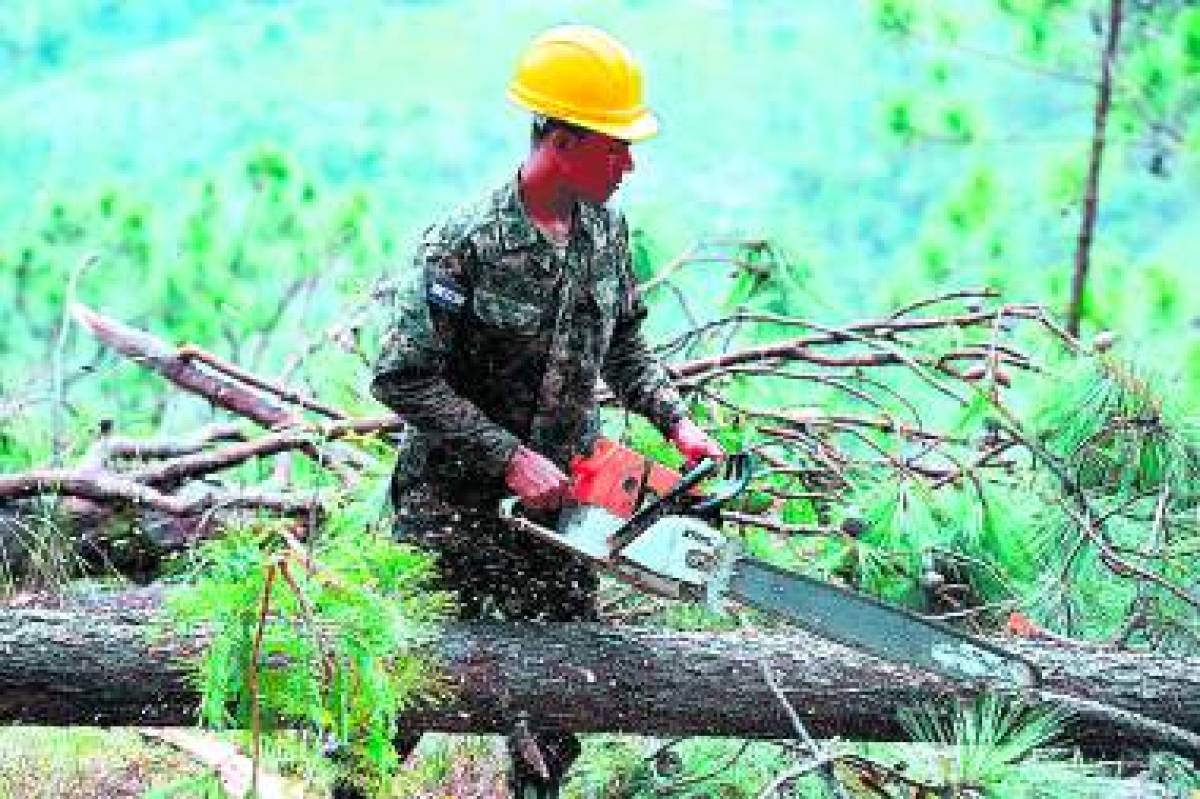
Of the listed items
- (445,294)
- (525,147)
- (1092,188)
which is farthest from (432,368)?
(525,147)

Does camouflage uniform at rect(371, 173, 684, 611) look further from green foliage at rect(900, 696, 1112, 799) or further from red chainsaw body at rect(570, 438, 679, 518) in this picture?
green foliage at rect(900, 696, 1112, 799)

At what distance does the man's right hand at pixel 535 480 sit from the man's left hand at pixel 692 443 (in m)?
0.28

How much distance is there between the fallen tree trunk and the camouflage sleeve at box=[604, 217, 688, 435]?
1.35ft

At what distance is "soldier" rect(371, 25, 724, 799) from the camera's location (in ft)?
9.90

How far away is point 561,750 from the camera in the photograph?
10.7 feet

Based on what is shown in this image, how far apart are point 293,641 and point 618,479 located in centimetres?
66

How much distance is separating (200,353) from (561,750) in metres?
1.87

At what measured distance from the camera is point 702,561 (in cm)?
293

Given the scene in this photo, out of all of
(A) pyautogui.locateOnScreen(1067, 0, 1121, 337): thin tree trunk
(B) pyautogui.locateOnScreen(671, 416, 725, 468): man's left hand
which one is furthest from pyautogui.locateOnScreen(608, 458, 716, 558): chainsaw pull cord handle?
(A) pyautogui.locateOnScreen(1067, 0, 1121, 337): thin tree trunk

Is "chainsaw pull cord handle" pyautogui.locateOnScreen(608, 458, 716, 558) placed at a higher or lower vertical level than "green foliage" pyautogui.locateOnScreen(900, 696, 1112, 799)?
higher

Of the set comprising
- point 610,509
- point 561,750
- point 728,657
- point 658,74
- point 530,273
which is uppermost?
point 530,273

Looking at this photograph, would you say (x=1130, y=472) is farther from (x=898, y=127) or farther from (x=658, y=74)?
(x=658, y=74)

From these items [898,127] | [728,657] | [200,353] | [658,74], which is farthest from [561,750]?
[658,74]

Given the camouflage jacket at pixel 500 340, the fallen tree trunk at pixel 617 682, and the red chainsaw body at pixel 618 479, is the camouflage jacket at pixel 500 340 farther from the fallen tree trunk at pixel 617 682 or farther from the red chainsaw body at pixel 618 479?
the fallen tree trunk at pixel 617 682
